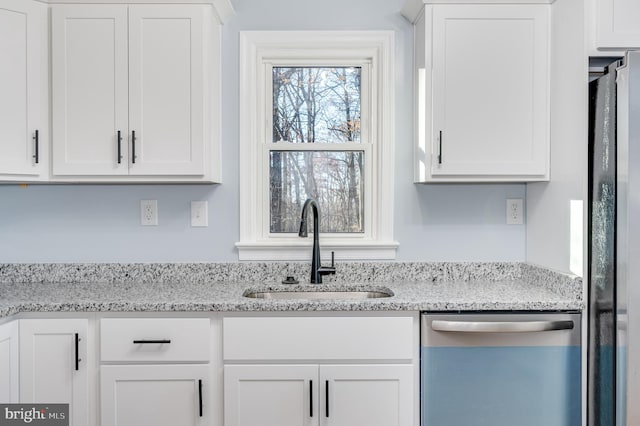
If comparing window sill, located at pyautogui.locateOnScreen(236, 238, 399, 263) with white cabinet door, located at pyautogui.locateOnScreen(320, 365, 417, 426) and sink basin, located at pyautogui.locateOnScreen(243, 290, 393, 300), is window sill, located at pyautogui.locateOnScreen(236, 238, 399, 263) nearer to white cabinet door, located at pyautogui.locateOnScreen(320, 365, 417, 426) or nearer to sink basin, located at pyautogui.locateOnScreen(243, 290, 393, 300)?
sink basin, located at pyautogui.locateOnScreen(243, 290, 393, 300)

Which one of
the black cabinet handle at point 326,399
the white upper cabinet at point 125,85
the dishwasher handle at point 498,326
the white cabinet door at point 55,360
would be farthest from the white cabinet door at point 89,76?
the dishwasher handle at point 498,326

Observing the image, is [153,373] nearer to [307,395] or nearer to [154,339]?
[154,339]

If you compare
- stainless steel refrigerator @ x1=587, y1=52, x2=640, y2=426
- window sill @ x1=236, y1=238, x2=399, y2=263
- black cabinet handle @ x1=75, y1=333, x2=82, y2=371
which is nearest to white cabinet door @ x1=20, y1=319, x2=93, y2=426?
black cabinet handle @ x1=75, y1=333, x2=82, y2=371

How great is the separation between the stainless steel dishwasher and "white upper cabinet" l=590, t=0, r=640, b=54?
1.04 meters

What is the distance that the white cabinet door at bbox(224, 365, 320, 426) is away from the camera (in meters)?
1.71

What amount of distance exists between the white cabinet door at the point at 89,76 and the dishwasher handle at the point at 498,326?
1.51 m

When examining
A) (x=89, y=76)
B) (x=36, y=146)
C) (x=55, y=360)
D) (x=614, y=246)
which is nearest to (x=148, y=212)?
(x=36, y=146)

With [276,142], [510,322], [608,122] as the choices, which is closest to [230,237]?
[276,142]

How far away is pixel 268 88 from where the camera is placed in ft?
7.62

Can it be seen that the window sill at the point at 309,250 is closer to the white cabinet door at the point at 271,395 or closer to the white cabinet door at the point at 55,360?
the white cabinet door at the point at 271,395

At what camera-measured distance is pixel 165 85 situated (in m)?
1.96

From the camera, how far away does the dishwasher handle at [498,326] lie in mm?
1694

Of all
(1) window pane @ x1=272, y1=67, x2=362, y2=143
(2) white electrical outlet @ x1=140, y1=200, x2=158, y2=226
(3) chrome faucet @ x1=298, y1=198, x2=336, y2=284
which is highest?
(1) window pane @ x1=272, y1=67, x2=362, y2=143

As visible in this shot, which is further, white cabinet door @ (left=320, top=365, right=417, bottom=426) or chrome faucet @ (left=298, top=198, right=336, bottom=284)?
chrome faucet @ (left=298, top=198, right=336, bottom=284)
